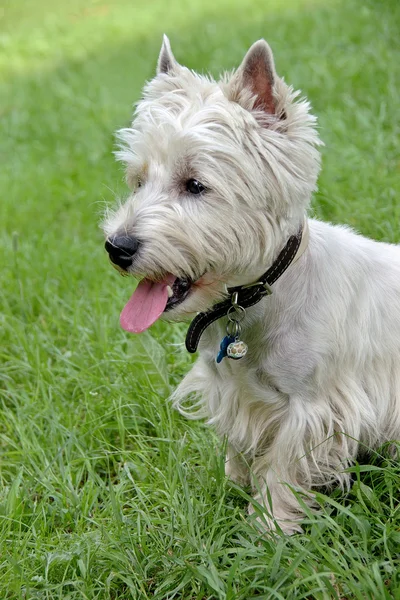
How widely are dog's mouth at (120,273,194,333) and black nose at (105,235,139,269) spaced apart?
0.41ft

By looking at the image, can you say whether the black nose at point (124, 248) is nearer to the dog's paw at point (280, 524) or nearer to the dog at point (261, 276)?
the dog at point (261, 276)

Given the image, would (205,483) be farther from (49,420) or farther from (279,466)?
(49,420)

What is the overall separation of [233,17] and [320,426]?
29.7 ft

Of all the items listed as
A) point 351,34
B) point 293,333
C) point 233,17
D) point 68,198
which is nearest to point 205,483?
point 293,333

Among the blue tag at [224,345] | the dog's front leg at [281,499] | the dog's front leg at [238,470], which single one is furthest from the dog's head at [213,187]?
the dog's front leg at [238,470]

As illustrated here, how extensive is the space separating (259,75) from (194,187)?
0.44 meters

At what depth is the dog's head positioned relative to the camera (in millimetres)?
2658

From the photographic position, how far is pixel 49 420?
372 centimetres

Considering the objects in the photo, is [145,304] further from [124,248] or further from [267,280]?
[267,280]

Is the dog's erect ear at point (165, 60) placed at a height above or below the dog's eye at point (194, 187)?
above

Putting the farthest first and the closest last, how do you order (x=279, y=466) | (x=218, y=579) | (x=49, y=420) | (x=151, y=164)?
1. (x=49, y=420)
2. (x=279, y=466)
3. (x=151, y=164)
4. (x=218, y=579)

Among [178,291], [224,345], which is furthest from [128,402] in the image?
[178,291]

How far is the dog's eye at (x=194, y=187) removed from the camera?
2695 mm

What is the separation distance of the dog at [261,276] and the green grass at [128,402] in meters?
0.20
